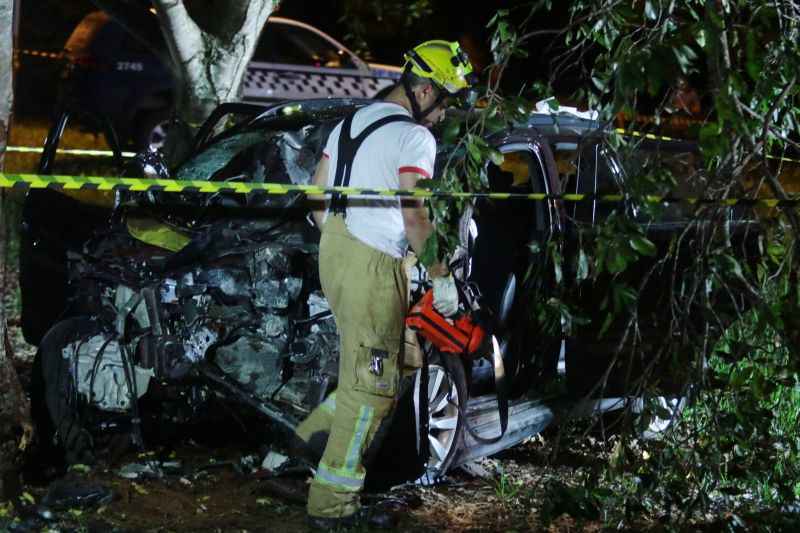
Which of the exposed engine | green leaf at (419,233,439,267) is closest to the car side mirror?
the exposed engine

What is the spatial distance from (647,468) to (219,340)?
6.20ft

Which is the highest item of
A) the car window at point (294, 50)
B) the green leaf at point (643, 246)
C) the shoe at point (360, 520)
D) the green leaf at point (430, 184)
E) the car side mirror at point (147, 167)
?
the car window at point (294, 50)

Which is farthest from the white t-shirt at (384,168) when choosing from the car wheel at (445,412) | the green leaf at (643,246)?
the green leaf at (643,246)

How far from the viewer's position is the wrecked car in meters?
5.36

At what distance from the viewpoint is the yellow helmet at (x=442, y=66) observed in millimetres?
4871

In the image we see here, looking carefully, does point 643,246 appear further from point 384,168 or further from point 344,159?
point 344,159

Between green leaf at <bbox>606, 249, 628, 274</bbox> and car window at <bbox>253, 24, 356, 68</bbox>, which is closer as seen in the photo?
green leaf at <bbox>606, 249, 628, 274</bbox>

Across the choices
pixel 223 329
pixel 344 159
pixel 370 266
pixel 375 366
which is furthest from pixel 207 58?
pixel 375 366

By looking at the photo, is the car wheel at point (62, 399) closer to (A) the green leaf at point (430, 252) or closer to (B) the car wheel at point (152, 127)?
(A) the green leaf at point (430, 252)

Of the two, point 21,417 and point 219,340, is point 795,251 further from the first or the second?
point 21,417

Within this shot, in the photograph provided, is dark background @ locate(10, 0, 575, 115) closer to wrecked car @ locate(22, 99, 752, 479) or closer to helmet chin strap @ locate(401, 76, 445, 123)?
wrecked car @ locate(22, 99, 752, 479)

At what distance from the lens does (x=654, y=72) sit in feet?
12.8

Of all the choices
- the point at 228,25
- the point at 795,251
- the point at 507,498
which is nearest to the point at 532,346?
the point at 507,498

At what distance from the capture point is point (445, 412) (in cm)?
558
